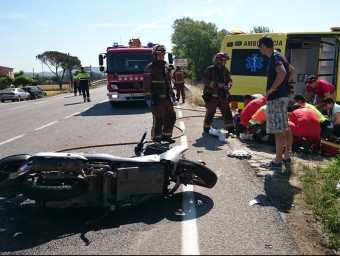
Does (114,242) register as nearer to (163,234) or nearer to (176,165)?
(163,234)

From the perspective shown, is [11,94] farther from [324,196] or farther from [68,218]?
[324,196]

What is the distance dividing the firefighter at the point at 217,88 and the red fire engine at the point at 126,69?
6284 mm

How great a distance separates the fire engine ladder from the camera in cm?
945

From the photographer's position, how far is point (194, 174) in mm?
4203

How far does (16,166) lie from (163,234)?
6.21 feet

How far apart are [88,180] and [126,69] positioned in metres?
11.2

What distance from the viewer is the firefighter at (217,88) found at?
8305mm

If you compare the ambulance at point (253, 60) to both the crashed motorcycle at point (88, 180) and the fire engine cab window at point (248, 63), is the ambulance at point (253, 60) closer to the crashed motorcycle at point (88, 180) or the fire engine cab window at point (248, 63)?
the fire engine cab window at point (248, 63)

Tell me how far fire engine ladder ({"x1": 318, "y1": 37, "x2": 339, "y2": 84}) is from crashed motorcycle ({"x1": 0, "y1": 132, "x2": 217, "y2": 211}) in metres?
7.24

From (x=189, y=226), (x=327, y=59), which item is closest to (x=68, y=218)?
(x=189, y=226)

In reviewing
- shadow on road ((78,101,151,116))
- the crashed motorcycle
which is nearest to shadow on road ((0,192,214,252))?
the crashed motorcycle

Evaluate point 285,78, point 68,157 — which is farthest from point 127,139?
point 68,157

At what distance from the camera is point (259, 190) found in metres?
4.47

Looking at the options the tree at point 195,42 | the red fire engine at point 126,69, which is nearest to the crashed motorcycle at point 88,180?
→ the red fire engine at point 126,69
